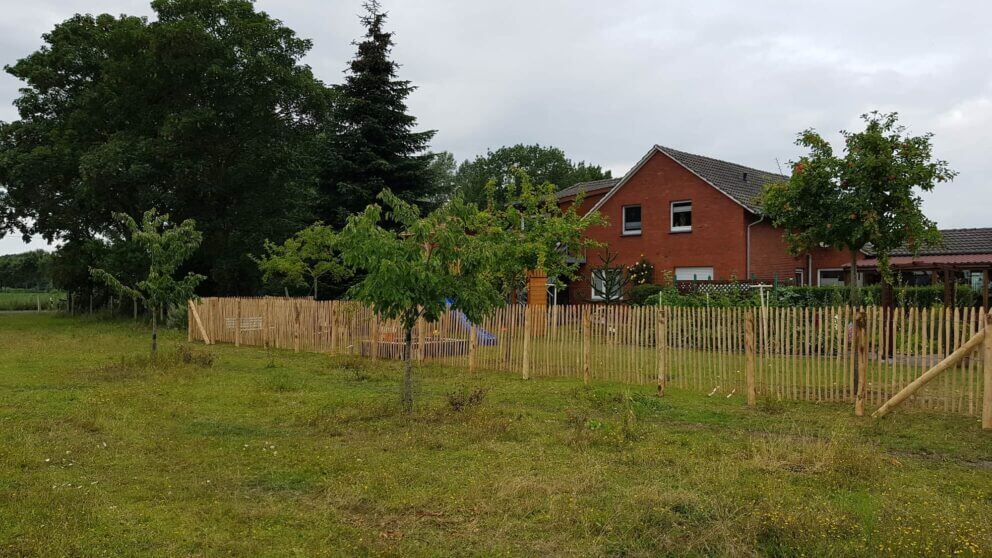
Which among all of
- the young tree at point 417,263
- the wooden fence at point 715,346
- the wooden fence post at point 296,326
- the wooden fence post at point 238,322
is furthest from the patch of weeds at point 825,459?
the wooden fence post at point 238,322

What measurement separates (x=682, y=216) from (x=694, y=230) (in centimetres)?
100

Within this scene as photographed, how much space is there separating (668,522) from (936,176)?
43.1ft

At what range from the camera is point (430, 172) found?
32531mm

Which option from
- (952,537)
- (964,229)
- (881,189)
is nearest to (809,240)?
(881,189)

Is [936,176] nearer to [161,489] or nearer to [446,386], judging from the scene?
[446,386]

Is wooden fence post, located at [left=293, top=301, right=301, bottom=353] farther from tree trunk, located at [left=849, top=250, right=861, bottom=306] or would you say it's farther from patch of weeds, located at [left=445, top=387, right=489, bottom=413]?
tree trunk, located at [left=849, top=250, right=861, bottom=306]

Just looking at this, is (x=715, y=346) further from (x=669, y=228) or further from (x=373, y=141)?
(x=373, y=141)

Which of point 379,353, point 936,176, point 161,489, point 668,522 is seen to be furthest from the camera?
point 379,353

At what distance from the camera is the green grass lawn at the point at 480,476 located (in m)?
5.17

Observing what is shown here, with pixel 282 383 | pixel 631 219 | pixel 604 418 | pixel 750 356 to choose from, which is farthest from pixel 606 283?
pixel 604 418

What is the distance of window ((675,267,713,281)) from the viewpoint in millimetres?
28406

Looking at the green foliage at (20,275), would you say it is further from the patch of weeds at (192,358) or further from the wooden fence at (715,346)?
the wooden fence at (715,346)

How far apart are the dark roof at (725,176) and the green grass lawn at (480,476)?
18.0 metres

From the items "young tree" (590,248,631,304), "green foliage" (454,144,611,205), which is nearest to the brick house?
"young tree" (590,248,631,304)
